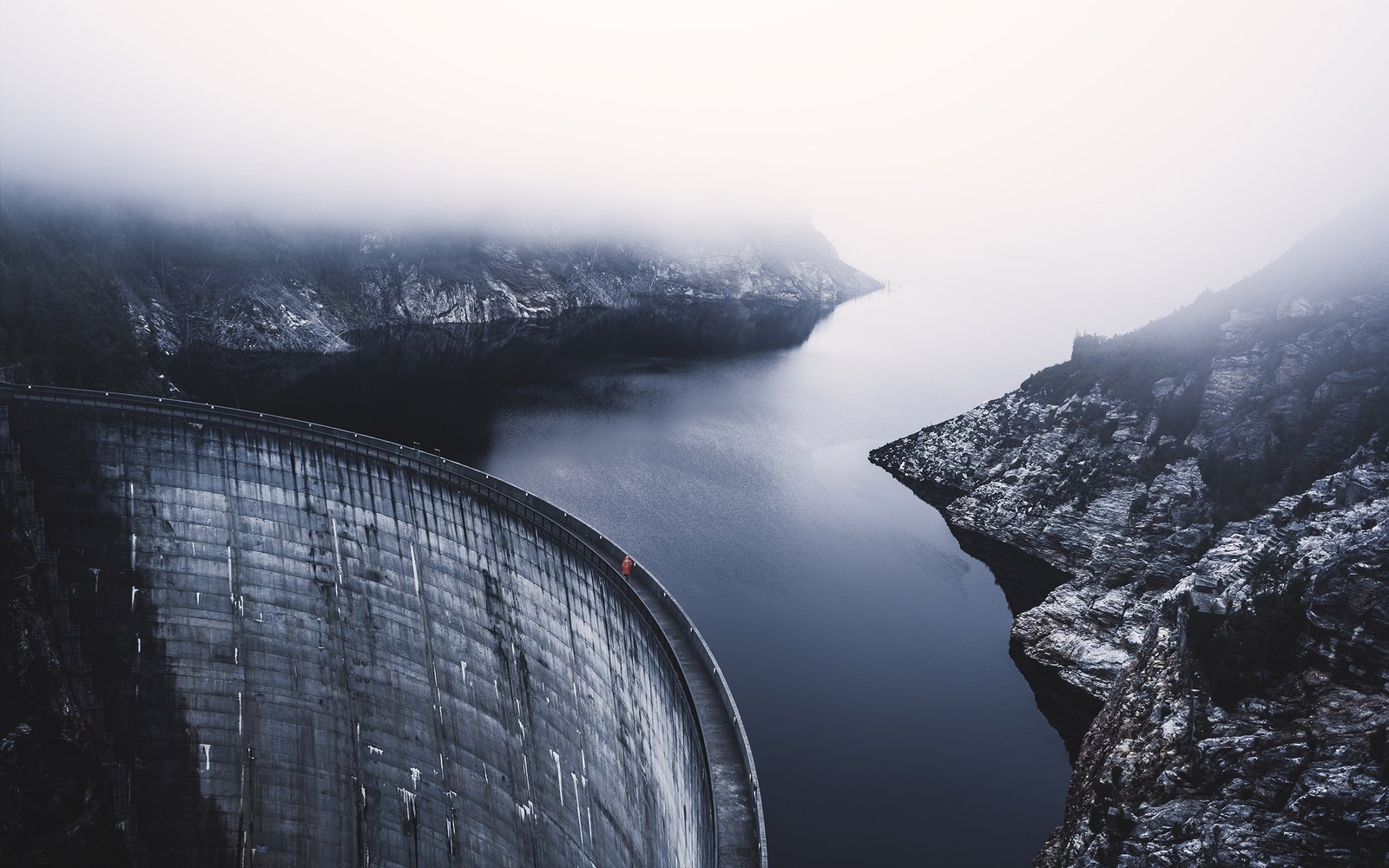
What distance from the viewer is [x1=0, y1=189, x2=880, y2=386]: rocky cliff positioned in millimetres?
66438

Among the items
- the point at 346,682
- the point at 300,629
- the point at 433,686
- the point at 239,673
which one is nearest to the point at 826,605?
the point at 433,686

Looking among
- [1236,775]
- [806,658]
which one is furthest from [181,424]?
[1236,775]

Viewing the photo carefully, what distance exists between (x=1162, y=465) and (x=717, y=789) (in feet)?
151

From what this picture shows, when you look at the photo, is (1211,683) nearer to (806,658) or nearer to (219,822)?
(806,658)

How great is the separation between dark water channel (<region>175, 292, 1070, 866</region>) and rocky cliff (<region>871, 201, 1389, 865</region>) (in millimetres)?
3342

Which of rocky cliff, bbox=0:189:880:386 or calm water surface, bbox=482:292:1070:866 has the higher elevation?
rocky cliff, bbox=0:189:880:386

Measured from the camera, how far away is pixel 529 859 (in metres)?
30.4

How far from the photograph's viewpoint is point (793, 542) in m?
56.6

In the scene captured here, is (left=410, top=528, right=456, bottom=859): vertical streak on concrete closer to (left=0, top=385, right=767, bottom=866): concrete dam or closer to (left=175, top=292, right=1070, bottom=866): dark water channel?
(left=0, top=385, right=767, bottom=866): concrete dam

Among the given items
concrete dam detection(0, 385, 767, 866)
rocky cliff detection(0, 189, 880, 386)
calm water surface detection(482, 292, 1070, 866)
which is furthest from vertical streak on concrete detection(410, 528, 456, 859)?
rocky cliff detection(0, 189, 880, 386)

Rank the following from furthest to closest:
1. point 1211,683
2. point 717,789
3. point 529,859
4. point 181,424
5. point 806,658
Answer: point 806,658
point 181,424
point 529,859
point 1211,683
point 717,789

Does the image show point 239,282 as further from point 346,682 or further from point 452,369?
point 346,682

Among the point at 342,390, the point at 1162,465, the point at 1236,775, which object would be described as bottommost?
the point at 1236,775

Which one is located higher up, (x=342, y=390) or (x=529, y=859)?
(x=342, y=390)
